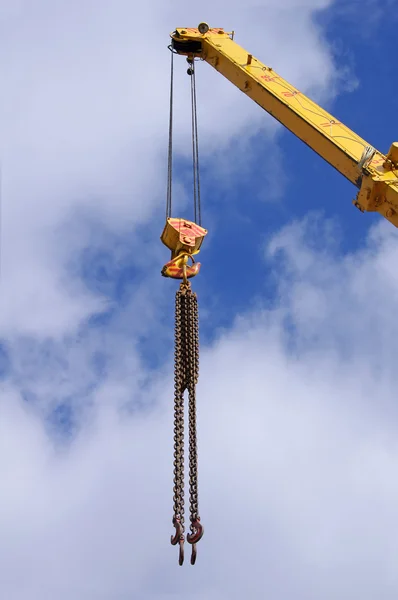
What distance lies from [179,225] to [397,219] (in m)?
3.33

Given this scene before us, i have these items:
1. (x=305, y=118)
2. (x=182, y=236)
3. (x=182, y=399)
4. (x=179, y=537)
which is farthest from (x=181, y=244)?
(x=179, y=537)

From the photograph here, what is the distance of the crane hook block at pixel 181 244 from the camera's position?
46.3 ft

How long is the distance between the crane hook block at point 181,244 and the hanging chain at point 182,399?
41 centimetres

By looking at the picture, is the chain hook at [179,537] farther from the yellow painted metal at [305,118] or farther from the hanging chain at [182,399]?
the yellow painted metal at [305,118]

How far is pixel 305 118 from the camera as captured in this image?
14969 mm

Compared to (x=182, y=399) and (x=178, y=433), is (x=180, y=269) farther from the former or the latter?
(x=178, y=433)

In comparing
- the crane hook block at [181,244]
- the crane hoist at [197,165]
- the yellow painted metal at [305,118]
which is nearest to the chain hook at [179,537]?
the crane hoist at [197,165]

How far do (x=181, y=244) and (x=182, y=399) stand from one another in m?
2.56

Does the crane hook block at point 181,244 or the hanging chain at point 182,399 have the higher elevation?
the crane hook block at point 181,244

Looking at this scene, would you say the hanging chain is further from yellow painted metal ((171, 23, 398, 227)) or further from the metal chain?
yellow painted metal ((171, 23, 398, 227))

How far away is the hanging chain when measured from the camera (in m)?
12.5

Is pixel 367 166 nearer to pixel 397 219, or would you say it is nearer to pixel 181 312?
pixel 397 219

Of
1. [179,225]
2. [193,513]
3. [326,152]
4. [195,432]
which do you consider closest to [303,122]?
[326,152]

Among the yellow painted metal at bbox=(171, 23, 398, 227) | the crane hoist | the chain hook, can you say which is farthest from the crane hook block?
the chain hook
